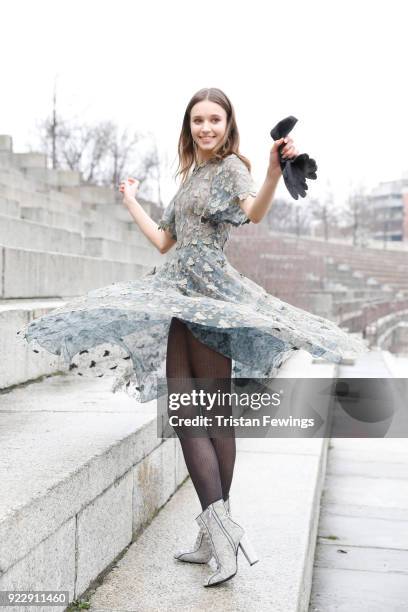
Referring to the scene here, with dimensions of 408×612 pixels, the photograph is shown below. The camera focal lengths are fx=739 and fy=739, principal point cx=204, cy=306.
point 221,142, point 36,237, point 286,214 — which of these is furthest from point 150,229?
point 286,214

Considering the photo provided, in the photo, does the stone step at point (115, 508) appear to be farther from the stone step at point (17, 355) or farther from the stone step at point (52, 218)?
the stone step at point (52, 218)

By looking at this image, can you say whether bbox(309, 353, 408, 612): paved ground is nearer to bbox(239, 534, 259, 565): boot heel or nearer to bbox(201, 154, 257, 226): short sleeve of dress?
bbox(239, 534, 259, 565): boot heel

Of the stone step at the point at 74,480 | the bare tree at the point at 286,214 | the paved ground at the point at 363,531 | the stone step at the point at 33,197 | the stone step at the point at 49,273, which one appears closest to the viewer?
the stone step at the point at 74,480

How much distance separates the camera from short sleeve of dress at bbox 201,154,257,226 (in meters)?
2.51

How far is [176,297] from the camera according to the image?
2.36 metres

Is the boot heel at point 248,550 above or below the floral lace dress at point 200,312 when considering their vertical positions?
below

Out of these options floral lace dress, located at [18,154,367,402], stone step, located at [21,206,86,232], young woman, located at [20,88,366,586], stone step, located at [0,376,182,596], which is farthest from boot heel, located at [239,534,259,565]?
stone step, located at [21,206,86,232]

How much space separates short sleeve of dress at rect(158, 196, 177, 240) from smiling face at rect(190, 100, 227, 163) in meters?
0.25

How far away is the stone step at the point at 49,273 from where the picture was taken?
14.8 feet

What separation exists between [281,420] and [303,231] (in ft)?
239

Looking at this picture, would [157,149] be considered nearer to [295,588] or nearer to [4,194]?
[4,194]

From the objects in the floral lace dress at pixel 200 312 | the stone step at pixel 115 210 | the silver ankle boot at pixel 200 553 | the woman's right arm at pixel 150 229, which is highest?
the stone step at pixel 115 210

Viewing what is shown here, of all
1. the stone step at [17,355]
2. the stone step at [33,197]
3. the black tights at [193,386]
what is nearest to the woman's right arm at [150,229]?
the black tights at [193,386]

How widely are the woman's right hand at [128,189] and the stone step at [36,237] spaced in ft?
8.56
